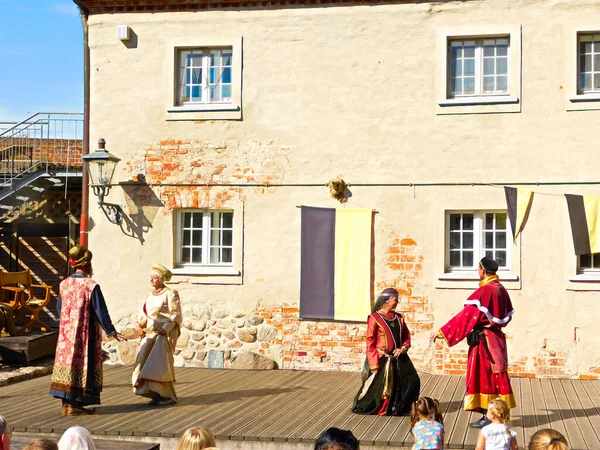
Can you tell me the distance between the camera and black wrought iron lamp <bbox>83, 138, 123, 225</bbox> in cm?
1437

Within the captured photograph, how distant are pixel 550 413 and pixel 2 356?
8.25m

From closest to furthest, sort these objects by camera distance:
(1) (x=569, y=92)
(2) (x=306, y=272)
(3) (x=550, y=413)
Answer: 1. (3) (x=550, y=413)
2. (1) (x=569, y=92)
3. (2) (x=306, y=272)

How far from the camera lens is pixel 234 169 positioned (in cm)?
1462

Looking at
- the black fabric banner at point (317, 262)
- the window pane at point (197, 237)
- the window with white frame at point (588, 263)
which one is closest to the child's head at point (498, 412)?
the window with white frame at point (588, 263)

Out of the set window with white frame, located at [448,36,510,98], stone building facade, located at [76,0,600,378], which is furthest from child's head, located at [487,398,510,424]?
window with white frame, located at [448,36,510,98]

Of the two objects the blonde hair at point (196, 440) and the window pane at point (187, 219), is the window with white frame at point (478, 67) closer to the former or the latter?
the window pane at point (187, 219)

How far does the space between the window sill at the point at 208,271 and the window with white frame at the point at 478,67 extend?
4340mm

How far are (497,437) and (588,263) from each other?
22.4ft

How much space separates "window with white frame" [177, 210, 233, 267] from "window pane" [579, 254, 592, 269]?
5.39 m

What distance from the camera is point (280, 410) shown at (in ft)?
35.8

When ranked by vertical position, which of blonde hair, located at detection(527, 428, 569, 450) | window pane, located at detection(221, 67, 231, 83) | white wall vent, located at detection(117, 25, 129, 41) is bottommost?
blonde hair, located at detection(527, 428, 569, 450)

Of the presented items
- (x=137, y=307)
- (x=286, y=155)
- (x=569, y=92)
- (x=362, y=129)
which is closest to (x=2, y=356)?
(x=137, y=307)

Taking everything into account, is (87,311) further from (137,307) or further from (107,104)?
(107,104)

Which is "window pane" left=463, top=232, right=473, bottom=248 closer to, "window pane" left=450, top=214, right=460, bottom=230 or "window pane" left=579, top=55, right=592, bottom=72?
"window pane" left=450, top=214, right=460, bottom=230
